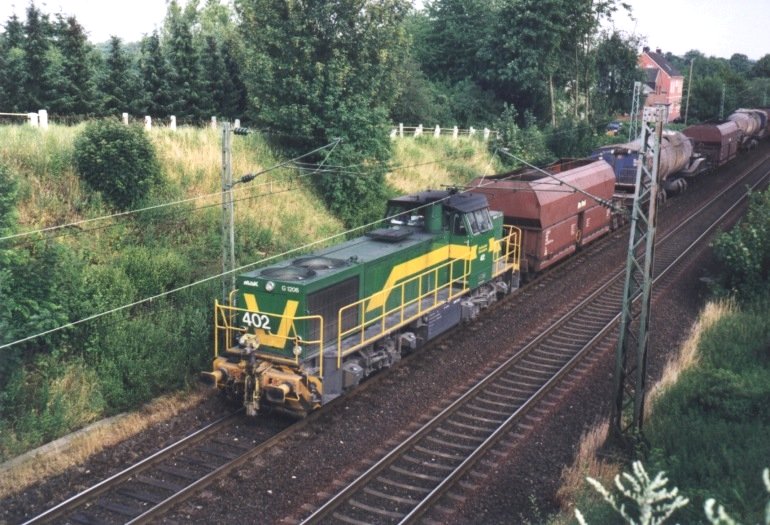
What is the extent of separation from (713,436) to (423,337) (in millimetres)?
6294

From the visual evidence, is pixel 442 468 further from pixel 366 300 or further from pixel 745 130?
pixel 745 130

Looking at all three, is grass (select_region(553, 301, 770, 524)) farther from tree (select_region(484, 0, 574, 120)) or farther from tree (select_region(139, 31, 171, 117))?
tree (select_region(484, 0, 574, 120))

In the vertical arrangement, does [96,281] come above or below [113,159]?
below

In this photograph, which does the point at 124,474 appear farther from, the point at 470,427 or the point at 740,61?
the point at 740,61

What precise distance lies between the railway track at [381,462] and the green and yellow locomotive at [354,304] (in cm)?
96

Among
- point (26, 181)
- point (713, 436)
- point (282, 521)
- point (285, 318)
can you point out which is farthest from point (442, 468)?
point (26, 181)

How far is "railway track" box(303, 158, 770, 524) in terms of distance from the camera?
9984mm

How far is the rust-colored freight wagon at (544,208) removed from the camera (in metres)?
20.3

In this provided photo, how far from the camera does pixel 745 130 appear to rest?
154 ft

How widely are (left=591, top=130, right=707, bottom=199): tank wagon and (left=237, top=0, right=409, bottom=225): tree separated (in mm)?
10299

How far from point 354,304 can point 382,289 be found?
168 centimetres

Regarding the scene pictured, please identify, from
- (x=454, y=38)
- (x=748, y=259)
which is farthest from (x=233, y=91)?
(x=748, y=259)

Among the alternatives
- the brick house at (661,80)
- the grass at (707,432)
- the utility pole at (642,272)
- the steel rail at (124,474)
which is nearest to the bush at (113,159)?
the steel rail at (124,474)

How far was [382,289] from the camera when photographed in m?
14.4
